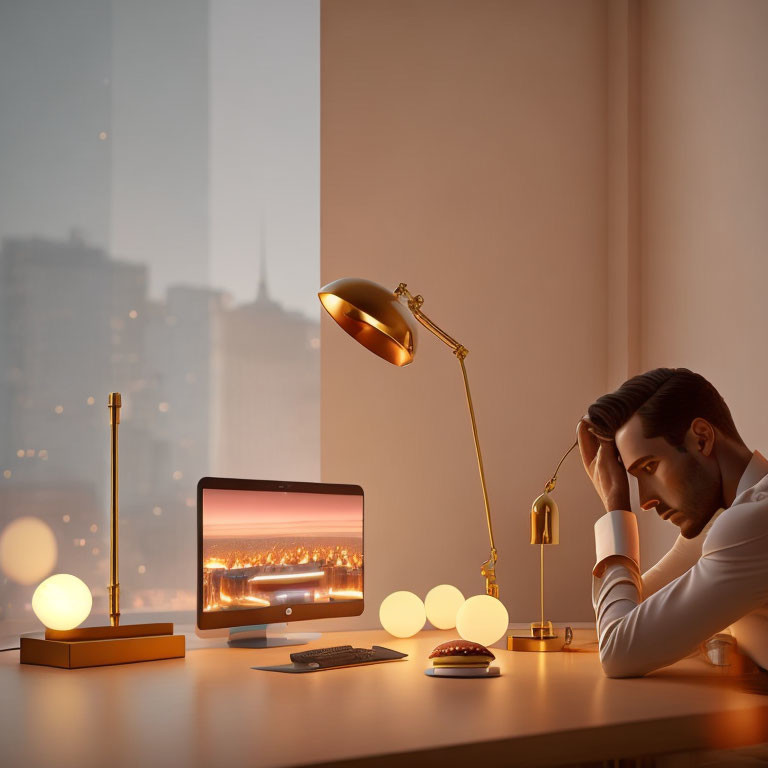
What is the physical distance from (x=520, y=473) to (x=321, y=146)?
121 centimetres

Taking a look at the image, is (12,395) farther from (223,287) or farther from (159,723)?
(159,723)

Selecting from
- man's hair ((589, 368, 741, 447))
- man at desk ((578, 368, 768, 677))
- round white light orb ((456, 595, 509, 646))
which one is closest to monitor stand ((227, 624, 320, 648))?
round white light orb ((456, 595, 509, 646))

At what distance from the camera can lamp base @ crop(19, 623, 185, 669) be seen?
190 cm

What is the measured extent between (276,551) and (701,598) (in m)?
1.09

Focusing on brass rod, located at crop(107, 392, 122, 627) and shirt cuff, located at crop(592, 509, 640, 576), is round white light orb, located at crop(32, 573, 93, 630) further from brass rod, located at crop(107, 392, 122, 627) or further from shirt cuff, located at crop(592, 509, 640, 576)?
shirt cuff, located at crop(592, 509, 640, 576)

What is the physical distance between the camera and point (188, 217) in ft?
9.35

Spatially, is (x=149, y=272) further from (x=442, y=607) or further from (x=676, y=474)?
(x=676, y=474)

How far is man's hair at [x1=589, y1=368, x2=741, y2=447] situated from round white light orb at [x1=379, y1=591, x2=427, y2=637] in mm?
850

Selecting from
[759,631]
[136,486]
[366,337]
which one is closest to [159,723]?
[759,631]

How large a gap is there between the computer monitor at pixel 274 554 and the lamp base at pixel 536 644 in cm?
48

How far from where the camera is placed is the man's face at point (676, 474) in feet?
5.63

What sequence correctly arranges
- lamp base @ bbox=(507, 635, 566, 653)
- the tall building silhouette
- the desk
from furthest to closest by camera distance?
1. the tall building silhouette
2. lamp base @ bbox=(507, 635, 566, 653)
3. the desk

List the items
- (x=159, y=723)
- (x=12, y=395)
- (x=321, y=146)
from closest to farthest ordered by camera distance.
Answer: (x=159, y=723)
(x=12, y=395)
(x=321, y=146)

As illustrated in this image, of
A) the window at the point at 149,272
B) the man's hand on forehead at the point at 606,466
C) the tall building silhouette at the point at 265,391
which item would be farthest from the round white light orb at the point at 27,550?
the man's hand on forehead at the point at 606,466
